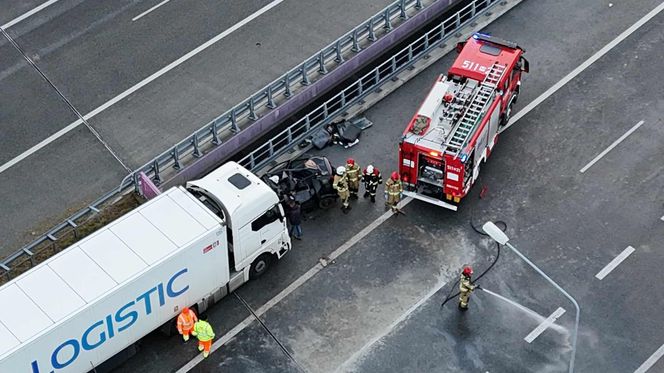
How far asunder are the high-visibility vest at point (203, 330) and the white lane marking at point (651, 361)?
434 inches

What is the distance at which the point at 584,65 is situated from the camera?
35.6 metres

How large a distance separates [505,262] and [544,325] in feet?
7.88

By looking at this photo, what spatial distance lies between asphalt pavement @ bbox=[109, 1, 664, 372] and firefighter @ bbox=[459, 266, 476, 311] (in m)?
0.34

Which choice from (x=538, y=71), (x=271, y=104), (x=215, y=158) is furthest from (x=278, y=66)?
(x=538, y=71)

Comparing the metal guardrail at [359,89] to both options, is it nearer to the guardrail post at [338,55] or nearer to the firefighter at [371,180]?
the guardrail post at [338,55]

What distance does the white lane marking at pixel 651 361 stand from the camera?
27.0 m

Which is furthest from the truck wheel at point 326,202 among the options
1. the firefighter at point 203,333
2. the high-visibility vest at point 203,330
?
the high-visibility vest at point 203,330

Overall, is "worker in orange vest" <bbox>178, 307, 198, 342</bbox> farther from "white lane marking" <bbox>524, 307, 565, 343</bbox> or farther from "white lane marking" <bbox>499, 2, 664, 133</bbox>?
"white lane marking" <bbox>499, 2, 664, 133</bbox>

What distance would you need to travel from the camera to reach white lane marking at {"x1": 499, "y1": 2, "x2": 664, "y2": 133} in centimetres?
3416

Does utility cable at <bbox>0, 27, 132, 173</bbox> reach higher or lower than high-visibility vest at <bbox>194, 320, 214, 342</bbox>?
higher

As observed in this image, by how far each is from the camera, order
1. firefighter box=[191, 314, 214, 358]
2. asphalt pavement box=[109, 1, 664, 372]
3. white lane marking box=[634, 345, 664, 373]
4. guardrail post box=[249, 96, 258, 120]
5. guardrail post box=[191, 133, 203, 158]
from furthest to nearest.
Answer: guardrail post box=[249, 96, 258, 120], guardrail post box=[191, 133, 203, 158], asphalt pavement box=[109, 1, 664, 372], white lane marking box=[634, 345, 664, 373], firefighter box=[191, 314, 214, 358]

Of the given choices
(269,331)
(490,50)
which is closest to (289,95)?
(490,50)

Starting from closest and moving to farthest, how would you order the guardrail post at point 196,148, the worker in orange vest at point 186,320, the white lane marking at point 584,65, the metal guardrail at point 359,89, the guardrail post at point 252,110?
the worker in orange vest at point 186,320
the guardrail post at point 196,148
the guardrail post at point 252,110
the metal guardrail at point 359,89
the white lane marking at point 584,65

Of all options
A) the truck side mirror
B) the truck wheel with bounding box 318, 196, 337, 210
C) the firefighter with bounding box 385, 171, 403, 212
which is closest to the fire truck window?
the truck side mirror
